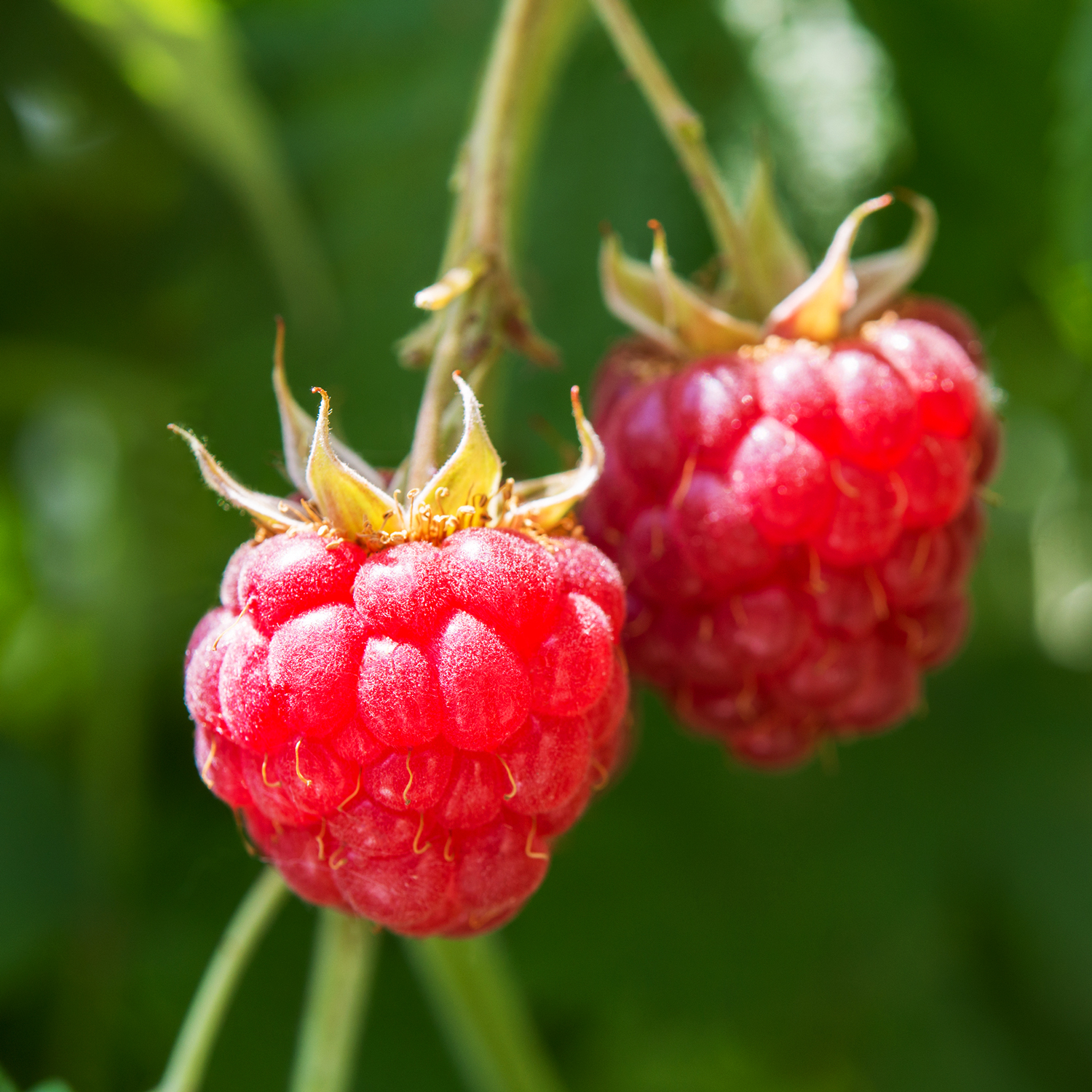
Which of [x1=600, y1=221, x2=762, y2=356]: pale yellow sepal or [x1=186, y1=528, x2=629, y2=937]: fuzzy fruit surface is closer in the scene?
[x1=186, y1=528, x2=629, y2=937]: fuzzy fruit surface

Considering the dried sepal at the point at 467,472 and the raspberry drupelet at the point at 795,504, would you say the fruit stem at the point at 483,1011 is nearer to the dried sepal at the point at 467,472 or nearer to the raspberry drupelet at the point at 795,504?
the raspberry drupelet at the point at 795,504

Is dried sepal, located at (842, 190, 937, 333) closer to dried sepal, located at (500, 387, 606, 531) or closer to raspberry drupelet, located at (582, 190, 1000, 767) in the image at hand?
raspberry drupelet, located at (582, 190, 1000, 767)

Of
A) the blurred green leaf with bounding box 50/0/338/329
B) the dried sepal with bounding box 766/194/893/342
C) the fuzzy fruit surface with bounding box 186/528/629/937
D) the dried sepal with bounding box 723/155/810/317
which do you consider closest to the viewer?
the fuzzy fruit surface with bounding box 186/528/629/937

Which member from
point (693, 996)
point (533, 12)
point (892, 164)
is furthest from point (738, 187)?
point (693, 996)

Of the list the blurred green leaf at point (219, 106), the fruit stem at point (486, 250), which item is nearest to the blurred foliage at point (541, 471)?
the blurred green leaf at point (219, 106)

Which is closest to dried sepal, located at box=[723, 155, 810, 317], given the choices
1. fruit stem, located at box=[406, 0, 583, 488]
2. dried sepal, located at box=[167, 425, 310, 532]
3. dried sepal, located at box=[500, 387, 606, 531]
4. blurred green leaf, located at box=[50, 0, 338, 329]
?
fruit stem, located at box=[406, 0, 583, 488]

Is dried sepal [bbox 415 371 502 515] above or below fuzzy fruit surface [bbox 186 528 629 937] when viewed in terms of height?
above
